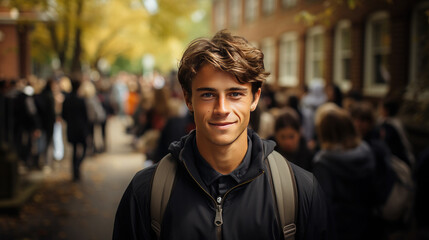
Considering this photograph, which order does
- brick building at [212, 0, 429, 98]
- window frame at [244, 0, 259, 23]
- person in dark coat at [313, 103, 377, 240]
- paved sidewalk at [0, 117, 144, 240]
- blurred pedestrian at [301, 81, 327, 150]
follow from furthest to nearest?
1. window frame at [244, 0, 259, 23]
2. brick building at [212, 0, 429, 98]
3. blurred pedestrian at [301, 81, 327, 150]
4. paved sidewalk at [0, 117, 144, 240]
5. person in dark coat at [313, 103, 377, 240]

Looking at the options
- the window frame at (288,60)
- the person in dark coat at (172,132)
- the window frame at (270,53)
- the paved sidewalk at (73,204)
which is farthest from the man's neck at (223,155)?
the window frame at (270,53)

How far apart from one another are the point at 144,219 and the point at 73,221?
18.9 ft

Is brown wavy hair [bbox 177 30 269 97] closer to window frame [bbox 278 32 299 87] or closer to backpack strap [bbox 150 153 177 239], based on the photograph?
backpack strap [bbox 150 153 177 239]

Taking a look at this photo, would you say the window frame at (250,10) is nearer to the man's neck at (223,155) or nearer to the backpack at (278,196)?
the man's neck at (223,155)

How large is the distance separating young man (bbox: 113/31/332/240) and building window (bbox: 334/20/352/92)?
14347mm

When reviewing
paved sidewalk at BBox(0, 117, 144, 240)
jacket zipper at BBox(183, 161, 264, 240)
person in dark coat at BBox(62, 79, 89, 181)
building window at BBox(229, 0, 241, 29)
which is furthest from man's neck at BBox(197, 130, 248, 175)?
building window at BBox(229, 0, 241, 29)

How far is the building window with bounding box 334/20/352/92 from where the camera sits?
16.2m

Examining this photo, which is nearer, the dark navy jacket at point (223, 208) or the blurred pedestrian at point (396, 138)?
the dark navy jacket at point (223, 208)

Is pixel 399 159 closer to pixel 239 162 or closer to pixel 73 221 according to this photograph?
pixel 239 162

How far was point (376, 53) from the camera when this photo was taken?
47.0ft

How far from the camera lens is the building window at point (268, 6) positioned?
941 inches

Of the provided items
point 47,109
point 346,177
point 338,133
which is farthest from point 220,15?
point 346,177

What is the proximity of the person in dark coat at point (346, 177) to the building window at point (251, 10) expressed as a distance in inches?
896

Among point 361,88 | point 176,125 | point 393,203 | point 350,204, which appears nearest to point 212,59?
point 350,204
